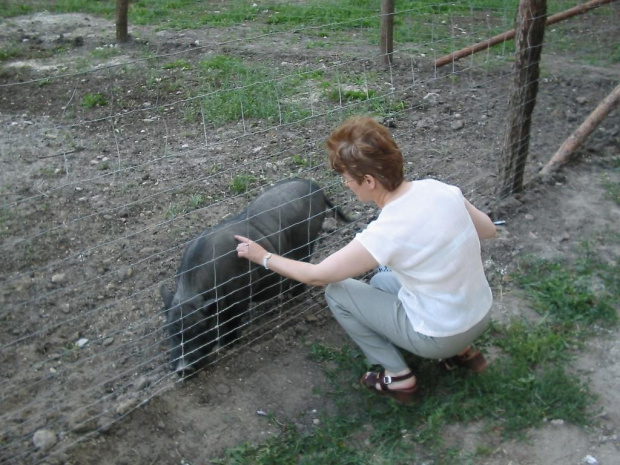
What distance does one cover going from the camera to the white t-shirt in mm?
2957

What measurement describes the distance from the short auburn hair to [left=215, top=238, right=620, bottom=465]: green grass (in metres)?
1.12

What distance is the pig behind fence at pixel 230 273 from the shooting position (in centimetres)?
375

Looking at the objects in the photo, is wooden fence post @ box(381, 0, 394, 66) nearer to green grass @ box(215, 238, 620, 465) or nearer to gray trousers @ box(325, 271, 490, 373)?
green grass @ box(215, 238, 620, 465)

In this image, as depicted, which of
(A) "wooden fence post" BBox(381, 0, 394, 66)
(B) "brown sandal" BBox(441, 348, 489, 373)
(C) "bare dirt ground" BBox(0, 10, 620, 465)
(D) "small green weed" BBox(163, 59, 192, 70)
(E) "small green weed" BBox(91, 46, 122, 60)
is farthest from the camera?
(E) "small green weed" BBox(91, 46, 122, 60)

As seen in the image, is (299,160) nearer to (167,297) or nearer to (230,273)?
(230,273)

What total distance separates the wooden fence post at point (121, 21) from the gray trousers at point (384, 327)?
266 inches

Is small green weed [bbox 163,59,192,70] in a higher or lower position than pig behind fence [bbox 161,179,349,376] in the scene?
higher

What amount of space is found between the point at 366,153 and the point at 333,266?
1.60 feet

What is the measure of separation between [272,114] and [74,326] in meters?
3.16

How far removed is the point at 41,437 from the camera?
10.7 ft

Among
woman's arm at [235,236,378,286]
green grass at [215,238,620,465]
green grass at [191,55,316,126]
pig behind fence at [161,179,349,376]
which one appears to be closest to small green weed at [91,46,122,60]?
green grass at [191,55,316,126]

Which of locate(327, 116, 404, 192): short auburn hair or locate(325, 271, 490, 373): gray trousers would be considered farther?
locate(325, 271, 490, 373): gray trousers

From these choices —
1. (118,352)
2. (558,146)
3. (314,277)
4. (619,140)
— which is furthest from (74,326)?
(619,140)

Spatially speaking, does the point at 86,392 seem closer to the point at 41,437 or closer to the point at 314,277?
the point at 41,437
